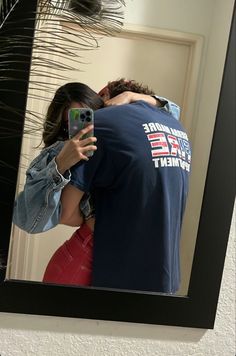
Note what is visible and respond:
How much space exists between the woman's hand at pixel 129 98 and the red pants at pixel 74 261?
217 mm

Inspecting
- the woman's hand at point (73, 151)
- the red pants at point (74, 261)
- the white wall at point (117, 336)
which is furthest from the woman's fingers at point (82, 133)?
the white wall at point (117, 336)

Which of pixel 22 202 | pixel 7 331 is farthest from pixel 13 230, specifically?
pixel 7 331

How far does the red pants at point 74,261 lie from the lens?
30.9 inches

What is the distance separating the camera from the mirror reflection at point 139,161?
0.76m

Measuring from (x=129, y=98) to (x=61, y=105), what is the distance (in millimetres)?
119

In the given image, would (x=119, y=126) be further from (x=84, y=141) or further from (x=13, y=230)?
(x=13, y=230)

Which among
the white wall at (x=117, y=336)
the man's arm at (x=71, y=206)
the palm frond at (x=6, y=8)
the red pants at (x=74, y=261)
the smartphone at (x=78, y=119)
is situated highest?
the palm frond at (x=6, y=8)

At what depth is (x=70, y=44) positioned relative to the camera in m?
0.75

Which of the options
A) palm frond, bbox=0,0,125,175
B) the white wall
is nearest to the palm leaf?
palm frond, bbox=0,0,125,175

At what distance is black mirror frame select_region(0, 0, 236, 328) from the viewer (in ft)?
2.48

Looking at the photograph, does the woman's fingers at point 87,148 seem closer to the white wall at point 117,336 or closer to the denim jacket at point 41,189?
the denim jacket at point 41,189

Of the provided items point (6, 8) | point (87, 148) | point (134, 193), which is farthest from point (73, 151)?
point (6, 8)

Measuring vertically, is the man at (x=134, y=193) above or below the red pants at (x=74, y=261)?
above

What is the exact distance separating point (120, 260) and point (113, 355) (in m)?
0.18
